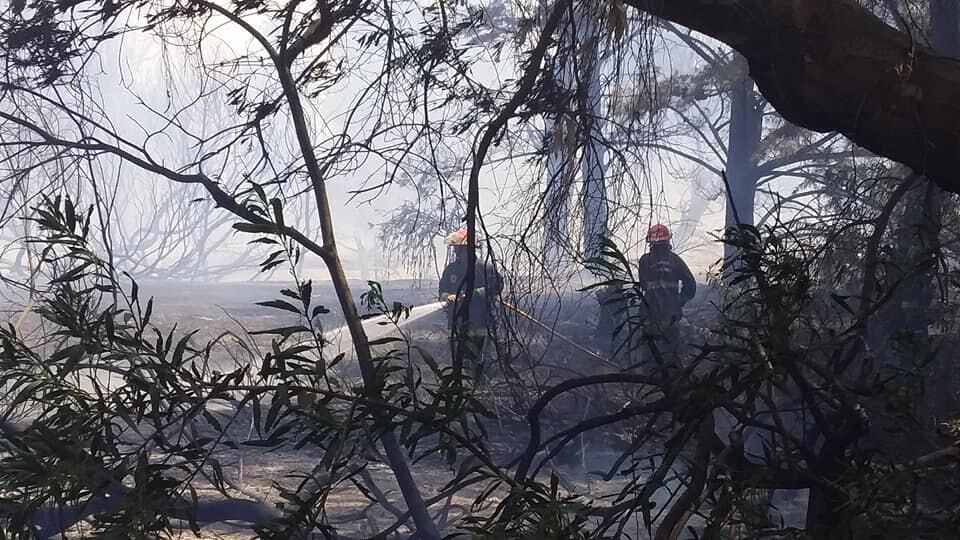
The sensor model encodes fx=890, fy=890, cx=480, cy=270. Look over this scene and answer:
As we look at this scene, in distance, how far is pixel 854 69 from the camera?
5.10 feet

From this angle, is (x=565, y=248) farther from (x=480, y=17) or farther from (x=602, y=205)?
(x=480, y=17)

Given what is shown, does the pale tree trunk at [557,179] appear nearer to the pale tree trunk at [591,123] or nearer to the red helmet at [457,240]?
the pale tree trunk at [591,123]

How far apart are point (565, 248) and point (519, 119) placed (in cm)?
33

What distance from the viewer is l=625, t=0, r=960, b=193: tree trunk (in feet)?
5.03

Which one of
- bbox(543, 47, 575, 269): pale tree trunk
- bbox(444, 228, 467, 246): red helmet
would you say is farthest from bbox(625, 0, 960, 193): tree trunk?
bbox(444, 228, 467, 246): red helmet

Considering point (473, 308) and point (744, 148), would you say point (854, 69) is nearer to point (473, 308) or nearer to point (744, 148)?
point (473, 308)

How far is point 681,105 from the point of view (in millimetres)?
7527

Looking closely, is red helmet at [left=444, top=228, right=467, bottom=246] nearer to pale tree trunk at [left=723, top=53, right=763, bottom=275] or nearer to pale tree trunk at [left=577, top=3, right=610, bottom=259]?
pale tree trunk at [left=577, top=3, right=610, bottom=259]

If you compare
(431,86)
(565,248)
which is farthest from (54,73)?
(565,248)

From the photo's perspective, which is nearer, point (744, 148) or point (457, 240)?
point (457, 240)

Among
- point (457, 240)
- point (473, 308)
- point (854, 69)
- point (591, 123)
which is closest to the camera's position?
point (854, 69)

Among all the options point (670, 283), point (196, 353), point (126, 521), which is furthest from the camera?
point (670, 283)

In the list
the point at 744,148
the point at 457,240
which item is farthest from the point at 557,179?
the point at 744,148

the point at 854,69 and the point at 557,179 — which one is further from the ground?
the point at 854,69
